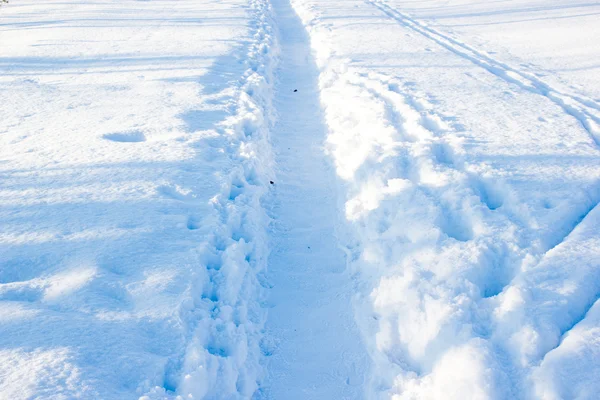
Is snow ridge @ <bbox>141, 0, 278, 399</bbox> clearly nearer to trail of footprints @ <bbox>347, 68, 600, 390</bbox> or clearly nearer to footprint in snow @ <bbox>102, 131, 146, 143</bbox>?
footprint in snow @ <bbox>102, 131, 146, 143</bbox>

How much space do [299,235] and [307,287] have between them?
81 centimetres

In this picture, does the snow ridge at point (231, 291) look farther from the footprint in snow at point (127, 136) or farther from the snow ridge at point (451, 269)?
the footprint in snow at point (127, 136)

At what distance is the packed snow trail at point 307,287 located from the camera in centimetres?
348

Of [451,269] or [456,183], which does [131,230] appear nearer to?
[451,269]

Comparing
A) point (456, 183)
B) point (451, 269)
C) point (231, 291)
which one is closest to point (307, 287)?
point (231, 291)

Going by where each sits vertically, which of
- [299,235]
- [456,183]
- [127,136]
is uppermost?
[127,136]

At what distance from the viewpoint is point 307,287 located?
14.3ft

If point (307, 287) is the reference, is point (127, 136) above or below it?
above

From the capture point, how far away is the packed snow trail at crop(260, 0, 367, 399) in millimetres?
3480

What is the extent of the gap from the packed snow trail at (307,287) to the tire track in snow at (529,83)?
376cm

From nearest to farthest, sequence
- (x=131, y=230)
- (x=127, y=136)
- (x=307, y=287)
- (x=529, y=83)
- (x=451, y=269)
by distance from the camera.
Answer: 1. (x=451, y=269)
2. (x=131, y=230)
3. (x=307, y=287)
4. (x=127, y=136)
5. (x=529, y=83)

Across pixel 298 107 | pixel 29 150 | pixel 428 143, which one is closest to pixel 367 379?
pixel 428 143

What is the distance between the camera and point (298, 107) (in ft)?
27.4

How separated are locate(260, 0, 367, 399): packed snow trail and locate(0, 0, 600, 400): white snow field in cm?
2
